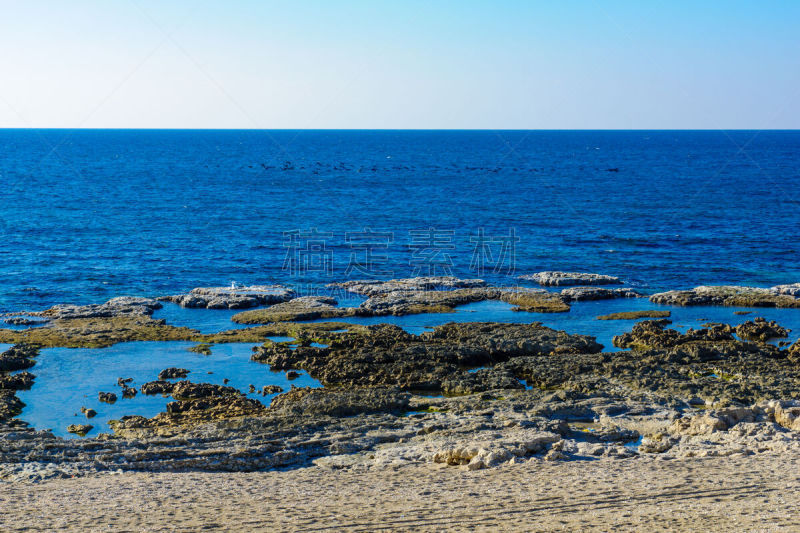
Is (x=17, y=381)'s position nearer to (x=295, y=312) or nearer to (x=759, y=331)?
(x=295, y=312)

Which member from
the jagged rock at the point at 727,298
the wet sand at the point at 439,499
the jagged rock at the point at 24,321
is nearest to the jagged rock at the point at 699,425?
the wet sand at the point at 439,499

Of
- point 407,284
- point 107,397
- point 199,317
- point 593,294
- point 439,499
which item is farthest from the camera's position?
point 407,284

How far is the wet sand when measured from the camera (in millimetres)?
18578

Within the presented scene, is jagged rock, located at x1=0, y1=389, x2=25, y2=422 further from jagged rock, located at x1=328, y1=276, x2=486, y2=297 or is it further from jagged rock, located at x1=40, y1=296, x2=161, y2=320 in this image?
jagged rock, located at x1=328, y1=276, x2=486, y2=297

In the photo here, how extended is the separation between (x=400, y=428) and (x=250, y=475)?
20.8ft

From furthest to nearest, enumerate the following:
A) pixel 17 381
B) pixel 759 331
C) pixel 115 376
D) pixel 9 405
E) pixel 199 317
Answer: pixel 199 317 → pixel 759 331 → pixel 115 376 → pixel 17 381 → pixel 9 405

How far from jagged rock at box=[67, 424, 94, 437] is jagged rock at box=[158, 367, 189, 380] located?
5.94 m

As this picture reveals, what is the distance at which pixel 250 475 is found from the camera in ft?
76.8

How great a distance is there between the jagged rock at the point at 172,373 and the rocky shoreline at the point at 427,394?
147 mm

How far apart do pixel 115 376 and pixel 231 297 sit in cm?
1585

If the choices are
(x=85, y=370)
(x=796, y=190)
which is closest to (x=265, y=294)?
(x=85, y=370)

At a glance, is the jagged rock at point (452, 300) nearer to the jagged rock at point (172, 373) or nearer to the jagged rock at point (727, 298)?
the jagged rock at point (727, 298)

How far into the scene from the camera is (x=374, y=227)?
8444 cm

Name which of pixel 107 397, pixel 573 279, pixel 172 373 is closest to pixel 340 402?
pixel 172 373
